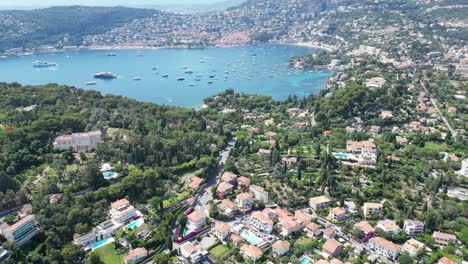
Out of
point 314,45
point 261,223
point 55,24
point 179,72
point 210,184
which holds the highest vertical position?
point 55,24

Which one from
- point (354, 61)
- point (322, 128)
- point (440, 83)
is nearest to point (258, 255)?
point (322, 128)

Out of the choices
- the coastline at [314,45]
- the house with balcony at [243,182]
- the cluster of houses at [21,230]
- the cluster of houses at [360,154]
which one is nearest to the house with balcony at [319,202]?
the house with balcony at [243,182]

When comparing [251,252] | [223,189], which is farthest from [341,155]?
[251,252]

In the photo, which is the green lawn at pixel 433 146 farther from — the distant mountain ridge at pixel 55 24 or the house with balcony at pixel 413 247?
the distant mountain ridge at pixel 55 24

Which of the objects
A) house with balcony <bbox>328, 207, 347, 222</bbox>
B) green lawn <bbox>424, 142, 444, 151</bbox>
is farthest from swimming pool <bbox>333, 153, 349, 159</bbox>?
house with balcony <bbox>328, 207, 347, 222</bbox>

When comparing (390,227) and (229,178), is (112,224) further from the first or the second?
(390,227)

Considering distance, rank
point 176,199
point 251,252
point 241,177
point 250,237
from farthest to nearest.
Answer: point 241,177 < point 176,199 < point 250,237 < point 251,252
